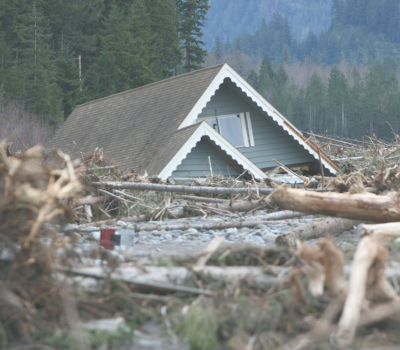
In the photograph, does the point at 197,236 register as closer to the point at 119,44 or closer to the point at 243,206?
the point at 243,206

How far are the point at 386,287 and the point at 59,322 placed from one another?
2.28 meters

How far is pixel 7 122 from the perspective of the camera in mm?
30531

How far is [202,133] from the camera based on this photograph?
1270cm

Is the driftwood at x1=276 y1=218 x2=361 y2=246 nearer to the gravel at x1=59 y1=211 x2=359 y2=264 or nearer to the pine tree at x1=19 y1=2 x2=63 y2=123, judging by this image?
the gravel at x1=59 y1=211 x2=359 y2=264

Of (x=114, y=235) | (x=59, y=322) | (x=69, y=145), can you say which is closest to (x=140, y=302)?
(x=59, y=322)

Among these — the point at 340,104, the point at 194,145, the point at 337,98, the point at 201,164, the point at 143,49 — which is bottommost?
the point at 201,164

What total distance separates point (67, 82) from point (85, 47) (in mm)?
8159

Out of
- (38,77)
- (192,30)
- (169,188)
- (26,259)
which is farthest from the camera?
(192,30)

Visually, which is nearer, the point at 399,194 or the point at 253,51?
the point at 399,194

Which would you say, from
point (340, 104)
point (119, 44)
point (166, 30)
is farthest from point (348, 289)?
point (340, 104)

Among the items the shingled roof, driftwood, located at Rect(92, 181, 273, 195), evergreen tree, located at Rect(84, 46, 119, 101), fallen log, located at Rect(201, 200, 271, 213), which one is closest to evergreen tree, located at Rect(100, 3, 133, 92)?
evergreen tree, located at Rect(84, 46, 119, 101)

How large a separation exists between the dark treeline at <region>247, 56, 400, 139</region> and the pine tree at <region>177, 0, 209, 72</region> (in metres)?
31.9

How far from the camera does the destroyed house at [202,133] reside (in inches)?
523

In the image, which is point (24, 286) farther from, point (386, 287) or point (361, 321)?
point (386, 287)
